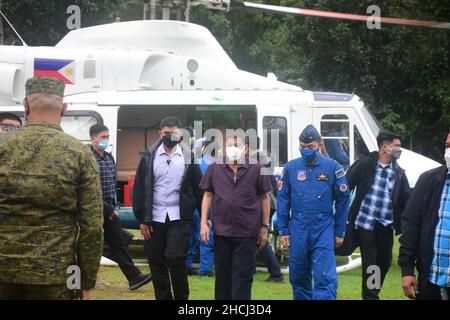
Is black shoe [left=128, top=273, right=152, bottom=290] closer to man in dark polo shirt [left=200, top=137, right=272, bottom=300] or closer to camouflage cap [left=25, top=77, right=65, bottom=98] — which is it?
man in dark polo shirt [left=200, top=137, right=272, bottom=300]

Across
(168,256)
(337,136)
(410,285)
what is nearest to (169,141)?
(168,256)

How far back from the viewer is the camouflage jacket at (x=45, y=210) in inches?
181

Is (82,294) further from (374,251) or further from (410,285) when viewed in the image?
(374,251)

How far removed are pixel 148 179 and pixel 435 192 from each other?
10.5ft

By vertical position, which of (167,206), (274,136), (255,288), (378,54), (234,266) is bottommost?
(255,288)

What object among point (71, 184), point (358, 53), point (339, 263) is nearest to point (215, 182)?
point (71, 184)

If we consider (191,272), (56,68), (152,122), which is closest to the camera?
(191,272)

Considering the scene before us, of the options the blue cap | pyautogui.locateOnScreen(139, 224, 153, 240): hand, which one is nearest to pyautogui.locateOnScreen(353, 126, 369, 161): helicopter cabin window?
the blue cap

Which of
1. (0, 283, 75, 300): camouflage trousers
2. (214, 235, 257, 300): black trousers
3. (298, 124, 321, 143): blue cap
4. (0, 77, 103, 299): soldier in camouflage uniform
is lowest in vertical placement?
(214, 235, 257, 300): black trousers

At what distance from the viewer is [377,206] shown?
8.53 metres

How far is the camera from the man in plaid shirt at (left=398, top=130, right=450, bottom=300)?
17.8 ft

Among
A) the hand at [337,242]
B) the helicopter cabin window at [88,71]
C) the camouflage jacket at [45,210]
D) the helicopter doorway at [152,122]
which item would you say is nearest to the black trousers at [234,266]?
the hand at [337,242]

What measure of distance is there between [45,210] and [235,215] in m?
3.19
